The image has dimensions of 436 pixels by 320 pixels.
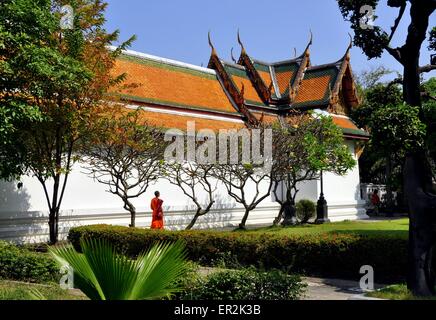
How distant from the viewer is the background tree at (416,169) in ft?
24.1

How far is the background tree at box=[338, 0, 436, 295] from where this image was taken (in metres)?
7.36

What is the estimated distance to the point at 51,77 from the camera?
10.8 meters

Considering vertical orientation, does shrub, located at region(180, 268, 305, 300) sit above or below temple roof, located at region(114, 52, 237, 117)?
below

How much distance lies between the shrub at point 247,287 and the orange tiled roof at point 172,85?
13.6m

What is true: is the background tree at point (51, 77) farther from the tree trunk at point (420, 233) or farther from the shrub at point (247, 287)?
the tree trunk at point (420, 233)

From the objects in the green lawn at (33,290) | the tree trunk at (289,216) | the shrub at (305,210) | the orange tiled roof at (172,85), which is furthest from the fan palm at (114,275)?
the shrub at (305,210)

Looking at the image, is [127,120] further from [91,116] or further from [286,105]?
[286,105]

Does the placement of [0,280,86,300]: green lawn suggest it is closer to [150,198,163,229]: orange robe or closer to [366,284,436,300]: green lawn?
[366,284,436,300]: green lawn

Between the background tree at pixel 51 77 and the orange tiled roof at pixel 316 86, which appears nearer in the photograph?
the background tree at pixel 51 77

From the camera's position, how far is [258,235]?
10.7 metres

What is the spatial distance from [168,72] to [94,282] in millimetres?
19349

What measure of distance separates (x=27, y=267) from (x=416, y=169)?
678 cm

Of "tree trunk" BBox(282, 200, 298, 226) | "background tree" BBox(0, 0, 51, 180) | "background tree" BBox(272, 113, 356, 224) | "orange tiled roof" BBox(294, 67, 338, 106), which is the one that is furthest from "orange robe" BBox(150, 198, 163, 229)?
"orange tiled roof" BBox(294, 67, 338, 106)

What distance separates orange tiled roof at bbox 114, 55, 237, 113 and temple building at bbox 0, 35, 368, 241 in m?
0.05
